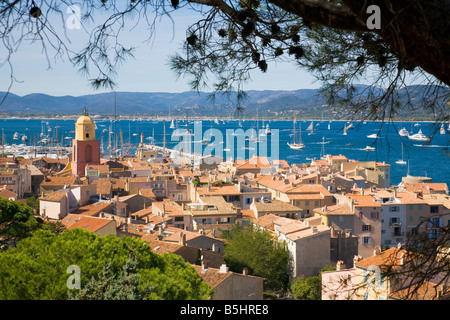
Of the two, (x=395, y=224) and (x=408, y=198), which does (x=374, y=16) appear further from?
(x=408, y=198)

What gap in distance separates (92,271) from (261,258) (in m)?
11.6

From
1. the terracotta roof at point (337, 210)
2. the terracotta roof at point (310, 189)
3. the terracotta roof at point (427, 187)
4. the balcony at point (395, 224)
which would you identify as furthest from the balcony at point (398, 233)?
the terracotta roof at point (427, 187)

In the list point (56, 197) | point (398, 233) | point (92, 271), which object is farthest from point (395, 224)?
point (92, 271)

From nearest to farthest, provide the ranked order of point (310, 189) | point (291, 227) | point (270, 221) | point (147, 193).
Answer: point (291, 227) → point (270, 221) → point (147, 193) → point (310, 189)

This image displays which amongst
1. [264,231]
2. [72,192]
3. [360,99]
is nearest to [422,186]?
[264,231]

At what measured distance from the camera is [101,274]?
836 cm

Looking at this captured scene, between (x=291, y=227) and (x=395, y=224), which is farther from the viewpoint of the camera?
(x=395, y=224)

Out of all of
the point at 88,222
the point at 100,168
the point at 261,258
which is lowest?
the point at 261,258

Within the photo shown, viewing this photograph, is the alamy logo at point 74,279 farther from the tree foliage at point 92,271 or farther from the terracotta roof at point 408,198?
the terracotta roof at point 408,198

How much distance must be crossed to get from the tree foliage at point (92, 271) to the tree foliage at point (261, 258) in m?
9.09

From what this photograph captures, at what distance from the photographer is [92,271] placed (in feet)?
28.0

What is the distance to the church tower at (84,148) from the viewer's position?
39562 mm

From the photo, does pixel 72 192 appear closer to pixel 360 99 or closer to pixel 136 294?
pixel 136 294

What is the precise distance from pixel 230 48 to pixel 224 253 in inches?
690
